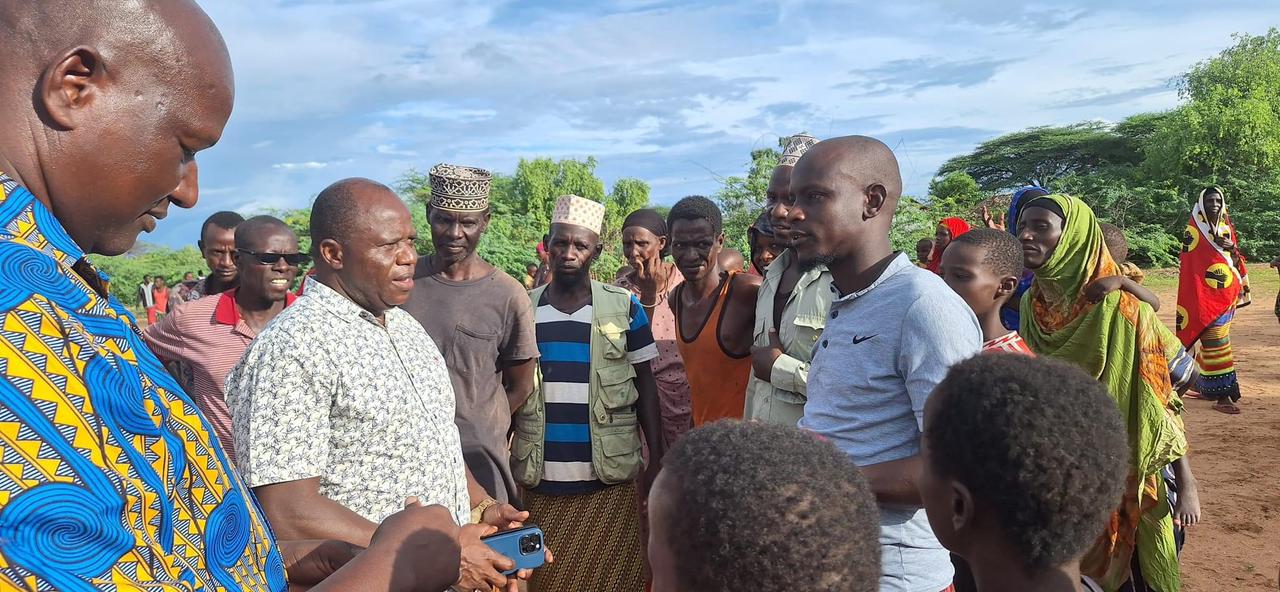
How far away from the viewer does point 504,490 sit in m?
3.69

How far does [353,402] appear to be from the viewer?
2.13m

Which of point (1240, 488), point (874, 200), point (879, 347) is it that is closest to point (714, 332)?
point (874, 200)

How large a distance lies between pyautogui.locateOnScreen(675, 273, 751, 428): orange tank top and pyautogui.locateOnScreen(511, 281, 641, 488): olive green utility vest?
38 centimetres

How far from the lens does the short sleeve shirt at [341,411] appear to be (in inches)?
79.4

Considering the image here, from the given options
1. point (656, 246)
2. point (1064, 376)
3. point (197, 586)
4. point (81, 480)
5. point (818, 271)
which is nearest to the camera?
point (81, 480)

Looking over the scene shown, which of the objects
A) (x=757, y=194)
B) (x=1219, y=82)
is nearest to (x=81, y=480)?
(x=757, y=194)

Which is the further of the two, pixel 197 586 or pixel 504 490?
pixel 504 490

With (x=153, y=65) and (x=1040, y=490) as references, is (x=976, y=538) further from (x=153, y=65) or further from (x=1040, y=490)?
(x=153, y=65)

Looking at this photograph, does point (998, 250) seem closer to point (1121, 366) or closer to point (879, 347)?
point (1121, 366)

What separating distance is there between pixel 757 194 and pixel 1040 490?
14.5 metres

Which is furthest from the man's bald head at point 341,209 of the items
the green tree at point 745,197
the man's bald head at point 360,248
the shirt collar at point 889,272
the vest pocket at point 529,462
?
the green tree at point 745,197

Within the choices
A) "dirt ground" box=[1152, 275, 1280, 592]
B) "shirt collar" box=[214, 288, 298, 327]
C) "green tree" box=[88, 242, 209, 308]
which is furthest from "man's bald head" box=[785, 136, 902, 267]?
"green tree" box=[88, 242, 209, 308]

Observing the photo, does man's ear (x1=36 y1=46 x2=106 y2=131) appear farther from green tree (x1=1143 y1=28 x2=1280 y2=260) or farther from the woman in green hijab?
green tree (x1=1143 y1=28 x2=1280 y2=260)

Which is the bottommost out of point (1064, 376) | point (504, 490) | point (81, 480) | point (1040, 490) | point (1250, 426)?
point (1250, 426)
